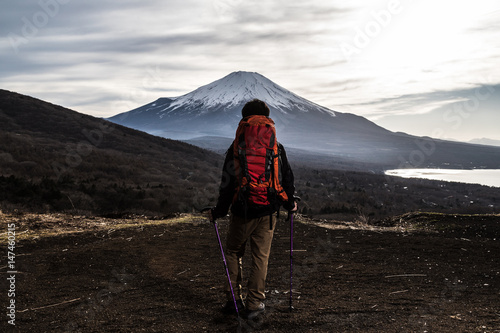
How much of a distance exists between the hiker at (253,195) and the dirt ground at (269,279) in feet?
1.46

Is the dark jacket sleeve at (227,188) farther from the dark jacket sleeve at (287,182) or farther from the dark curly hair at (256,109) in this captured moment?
the dark jacket sleeve at (287,182)

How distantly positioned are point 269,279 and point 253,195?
2378 millimetres

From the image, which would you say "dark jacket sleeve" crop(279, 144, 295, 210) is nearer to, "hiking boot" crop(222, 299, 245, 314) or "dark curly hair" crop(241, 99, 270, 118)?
"dark curly hair" crop(241, 99, 270, 118)

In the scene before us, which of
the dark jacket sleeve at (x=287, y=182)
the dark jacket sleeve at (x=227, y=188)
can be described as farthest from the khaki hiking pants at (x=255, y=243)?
the dark jacket sleeve at (x=287, y=182)

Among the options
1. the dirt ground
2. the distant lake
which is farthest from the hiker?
the distant lake

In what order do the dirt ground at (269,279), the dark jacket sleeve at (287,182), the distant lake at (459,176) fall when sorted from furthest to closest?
the distant lake at (459,176)
the dark jacket sleeve at (287,182)
the dirt ground at (269,279)

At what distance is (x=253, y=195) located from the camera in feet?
15.3

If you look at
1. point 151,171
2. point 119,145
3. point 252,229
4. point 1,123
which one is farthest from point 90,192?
point 1,123

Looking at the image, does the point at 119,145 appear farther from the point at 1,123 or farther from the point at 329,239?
the point at 329,239

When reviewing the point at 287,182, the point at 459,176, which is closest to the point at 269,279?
the point at 287,182

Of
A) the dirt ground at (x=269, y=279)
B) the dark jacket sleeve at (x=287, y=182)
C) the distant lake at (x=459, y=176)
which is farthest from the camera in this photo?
the distant lake at (x=459, y=176)

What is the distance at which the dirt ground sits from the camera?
184 inches

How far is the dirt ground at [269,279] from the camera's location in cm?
466

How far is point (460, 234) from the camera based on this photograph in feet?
33.8
